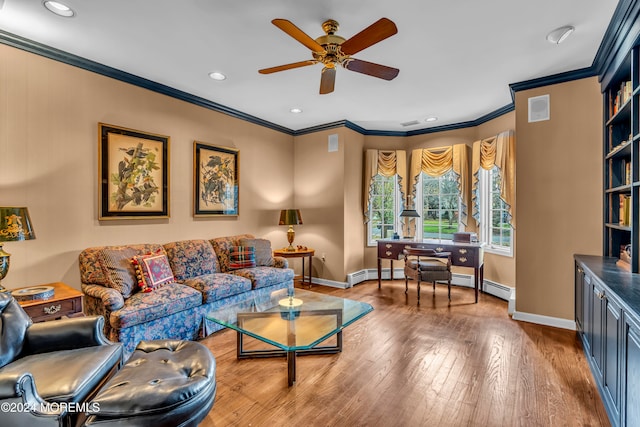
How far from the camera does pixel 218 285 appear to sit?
329cm

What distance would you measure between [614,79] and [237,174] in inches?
173

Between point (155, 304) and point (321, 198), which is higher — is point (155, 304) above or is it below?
below

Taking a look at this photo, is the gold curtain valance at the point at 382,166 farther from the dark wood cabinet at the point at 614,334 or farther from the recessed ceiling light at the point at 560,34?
the dark wood cabinet at the point at 614,334

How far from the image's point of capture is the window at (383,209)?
5668 mm

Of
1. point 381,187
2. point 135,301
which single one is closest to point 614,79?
point 381,187

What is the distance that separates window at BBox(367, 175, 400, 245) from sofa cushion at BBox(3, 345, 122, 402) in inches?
176

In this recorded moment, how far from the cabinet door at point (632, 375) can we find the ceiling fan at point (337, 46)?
210 cm

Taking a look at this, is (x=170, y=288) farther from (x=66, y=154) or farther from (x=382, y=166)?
(x=382, y=166)

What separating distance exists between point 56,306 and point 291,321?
71.8 inches

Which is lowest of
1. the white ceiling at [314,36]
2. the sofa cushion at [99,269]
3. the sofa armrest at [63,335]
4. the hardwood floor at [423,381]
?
the hardwood floor at [423,381]

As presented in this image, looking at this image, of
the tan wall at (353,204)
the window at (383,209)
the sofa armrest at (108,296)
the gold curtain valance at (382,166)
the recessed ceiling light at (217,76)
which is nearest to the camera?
the sofa armrest at (108,296)

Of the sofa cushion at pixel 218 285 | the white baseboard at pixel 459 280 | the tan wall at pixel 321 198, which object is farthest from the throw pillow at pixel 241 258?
the white baseboard at pixel 459 280

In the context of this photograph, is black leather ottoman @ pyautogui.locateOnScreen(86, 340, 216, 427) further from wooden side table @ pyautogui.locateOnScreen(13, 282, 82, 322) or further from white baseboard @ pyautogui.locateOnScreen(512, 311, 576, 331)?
white baseboard @ pyautogui.locateOnScreen(512, 311, 576, 331)

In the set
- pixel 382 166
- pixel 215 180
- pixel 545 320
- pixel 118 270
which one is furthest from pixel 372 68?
pixel 545 320
